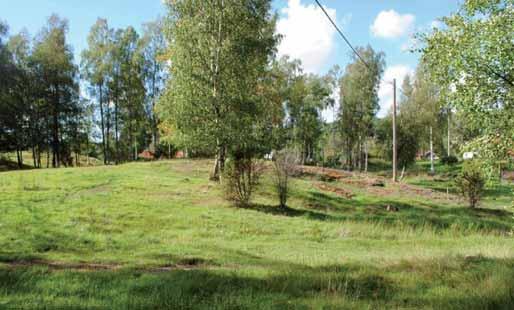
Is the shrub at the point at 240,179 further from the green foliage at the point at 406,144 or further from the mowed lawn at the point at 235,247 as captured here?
the green foliage at the point at 406,144

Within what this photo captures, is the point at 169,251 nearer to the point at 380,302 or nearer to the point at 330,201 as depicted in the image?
the point at 380,302

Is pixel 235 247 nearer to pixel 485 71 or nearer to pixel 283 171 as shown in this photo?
pixel 283 171

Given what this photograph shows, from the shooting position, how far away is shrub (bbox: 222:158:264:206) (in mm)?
14812

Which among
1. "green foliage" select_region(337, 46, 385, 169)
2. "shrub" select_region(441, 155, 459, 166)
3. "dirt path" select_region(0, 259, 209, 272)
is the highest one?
"green foliage" select_region(337, 46, 385, 169)

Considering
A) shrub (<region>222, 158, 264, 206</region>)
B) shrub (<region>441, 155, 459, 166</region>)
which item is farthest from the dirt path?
shrub (<region>441, 155, 459, 166</region>)

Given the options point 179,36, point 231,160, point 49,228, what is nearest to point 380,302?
point 49,228

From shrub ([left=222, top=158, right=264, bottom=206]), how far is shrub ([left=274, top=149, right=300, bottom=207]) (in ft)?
2.47

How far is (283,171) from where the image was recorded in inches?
A: 594

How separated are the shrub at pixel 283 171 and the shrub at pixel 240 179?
2.47 feet

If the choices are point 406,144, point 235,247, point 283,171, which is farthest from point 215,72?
point 406,144

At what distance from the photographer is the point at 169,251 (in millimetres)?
8859

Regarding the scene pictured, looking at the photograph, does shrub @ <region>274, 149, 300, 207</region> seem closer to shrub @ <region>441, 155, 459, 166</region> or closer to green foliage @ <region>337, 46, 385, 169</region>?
green foliage @ <region>337, 46, 385, 169</region>

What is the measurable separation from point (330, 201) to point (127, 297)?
1431 centimetres

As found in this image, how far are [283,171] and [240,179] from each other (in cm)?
173
